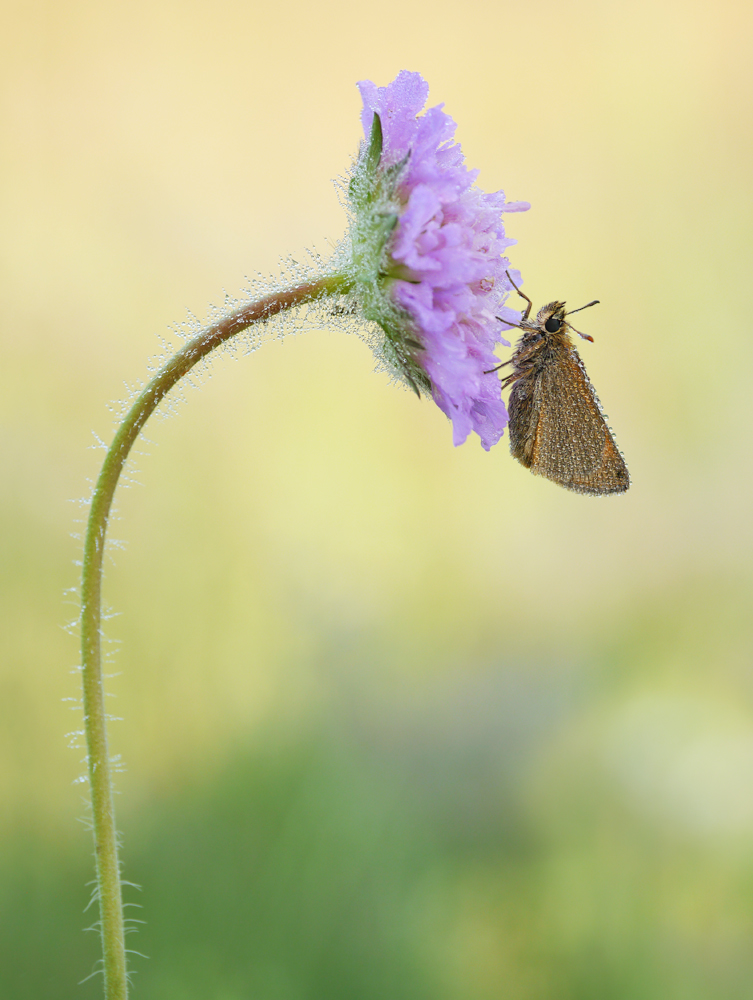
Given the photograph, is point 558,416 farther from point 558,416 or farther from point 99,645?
point 99,645

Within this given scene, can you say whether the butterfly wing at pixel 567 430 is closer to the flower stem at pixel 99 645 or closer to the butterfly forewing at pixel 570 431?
the butterfly forewing at pixel 570 431

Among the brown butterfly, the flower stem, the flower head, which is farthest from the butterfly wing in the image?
the flower stem

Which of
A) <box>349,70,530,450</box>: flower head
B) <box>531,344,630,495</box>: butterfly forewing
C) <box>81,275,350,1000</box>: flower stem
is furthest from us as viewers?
<box>531,344,630,495</box>: butterfly forewing

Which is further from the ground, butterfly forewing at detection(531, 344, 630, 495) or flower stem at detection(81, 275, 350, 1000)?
butterfly forewing at detection(531, 344, 630, 495)

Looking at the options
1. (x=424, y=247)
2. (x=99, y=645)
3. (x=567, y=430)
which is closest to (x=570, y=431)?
(x=567, y=430)

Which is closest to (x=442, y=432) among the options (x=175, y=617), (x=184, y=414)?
(x=184, y=414)

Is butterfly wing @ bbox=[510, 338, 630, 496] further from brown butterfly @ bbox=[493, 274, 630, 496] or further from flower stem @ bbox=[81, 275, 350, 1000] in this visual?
flower stem @ bbox=[81, 275, 350, 1000]

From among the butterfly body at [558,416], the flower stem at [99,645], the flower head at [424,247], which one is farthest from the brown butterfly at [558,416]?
the flower stem at [99,645]
